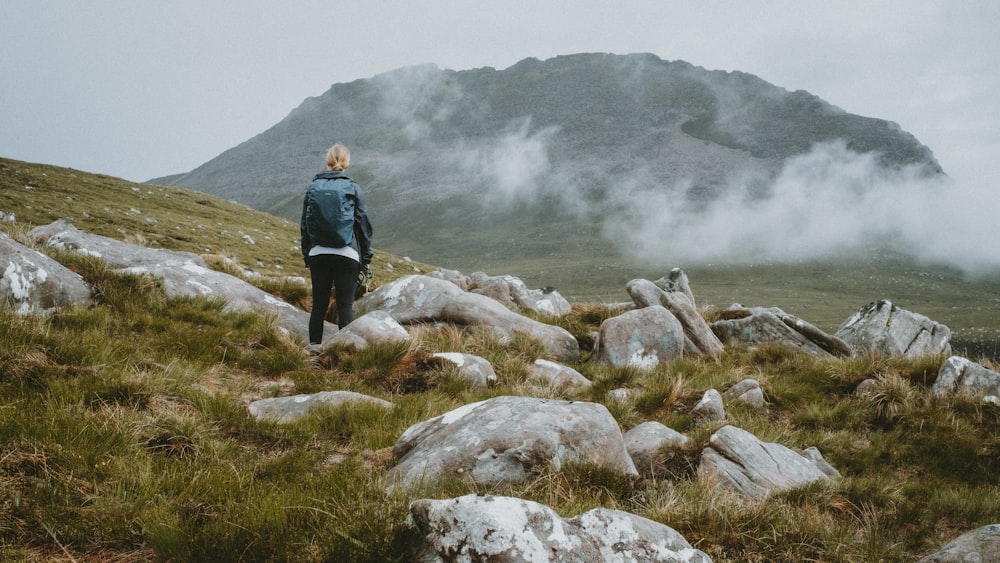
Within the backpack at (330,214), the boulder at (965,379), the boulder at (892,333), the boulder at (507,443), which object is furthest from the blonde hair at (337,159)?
the boulder at (892,333)

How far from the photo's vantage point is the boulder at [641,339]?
11617 millimetres

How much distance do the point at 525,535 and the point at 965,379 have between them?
11084mm

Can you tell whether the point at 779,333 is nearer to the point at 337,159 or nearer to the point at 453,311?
the point at 453,311

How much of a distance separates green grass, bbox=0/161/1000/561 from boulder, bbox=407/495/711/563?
8.9 inches

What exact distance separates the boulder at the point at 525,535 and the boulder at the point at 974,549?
2.20 m

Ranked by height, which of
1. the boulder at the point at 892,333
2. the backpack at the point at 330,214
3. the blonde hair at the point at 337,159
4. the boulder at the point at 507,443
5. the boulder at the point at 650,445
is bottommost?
the boulder at the point at 892,333

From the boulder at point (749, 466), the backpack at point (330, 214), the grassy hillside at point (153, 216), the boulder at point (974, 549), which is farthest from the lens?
the grassy hillside at point (153, 216)

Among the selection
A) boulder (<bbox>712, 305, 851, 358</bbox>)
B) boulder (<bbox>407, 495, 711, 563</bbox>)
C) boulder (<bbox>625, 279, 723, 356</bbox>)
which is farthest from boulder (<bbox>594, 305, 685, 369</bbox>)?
boulder (<bbox>407, 495, 711, 563</bbox>)

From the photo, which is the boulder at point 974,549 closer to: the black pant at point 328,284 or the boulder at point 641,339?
the boulder at point 641,339

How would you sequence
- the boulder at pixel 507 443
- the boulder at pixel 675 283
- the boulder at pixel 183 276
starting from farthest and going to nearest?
the boulder at pixel 675 283 → the boulder at pixel 183 276 → the boulder at pixel 507 443

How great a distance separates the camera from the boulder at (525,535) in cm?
268

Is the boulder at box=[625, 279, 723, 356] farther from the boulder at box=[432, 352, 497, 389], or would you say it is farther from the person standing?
the person standing

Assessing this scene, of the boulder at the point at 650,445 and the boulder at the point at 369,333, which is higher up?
the boulder at the point at 369,333

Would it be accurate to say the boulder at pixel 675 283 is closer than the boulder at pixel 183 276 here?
No
